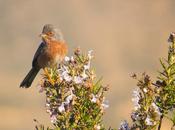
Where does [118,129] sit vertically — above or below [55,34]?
below

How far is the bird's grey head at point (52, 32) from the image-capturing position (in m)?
11.8

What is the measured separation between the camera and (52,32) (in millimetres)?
12141

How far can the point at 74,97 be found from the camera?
6.15 meters

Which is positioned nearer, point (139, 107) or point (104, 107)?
point (139, 107)

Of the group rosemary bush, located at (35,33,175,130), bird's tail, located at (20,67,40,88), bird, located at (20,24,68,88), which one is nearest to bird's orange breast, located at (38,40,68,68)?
bird, located at (20,24,68,88)

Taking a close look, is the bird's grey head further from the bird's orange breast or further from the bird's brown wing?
the bird's brown wing

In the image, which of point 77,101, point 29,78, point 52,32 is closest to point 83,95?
point 77,101

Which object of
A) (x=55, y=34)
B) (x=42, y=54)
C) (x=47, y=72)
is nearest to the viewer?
(x=47, y=72)

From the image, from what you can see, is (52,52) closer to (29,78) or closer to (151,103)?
(29,78)

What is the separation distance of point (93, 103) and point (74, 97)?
0.79ft

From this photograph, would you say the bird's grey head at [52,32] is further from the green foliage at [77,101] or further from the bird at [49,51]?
the green foliage at [77,101]

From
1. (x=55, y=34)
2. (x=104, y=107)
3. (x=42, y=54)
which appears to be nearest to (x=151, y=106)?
(x=104, y=107)

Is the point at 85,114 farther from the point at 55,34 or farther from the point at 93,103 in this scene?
the point at 55,34

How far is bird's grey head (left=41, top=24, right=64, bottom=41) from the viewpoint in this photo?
38.7 ft
